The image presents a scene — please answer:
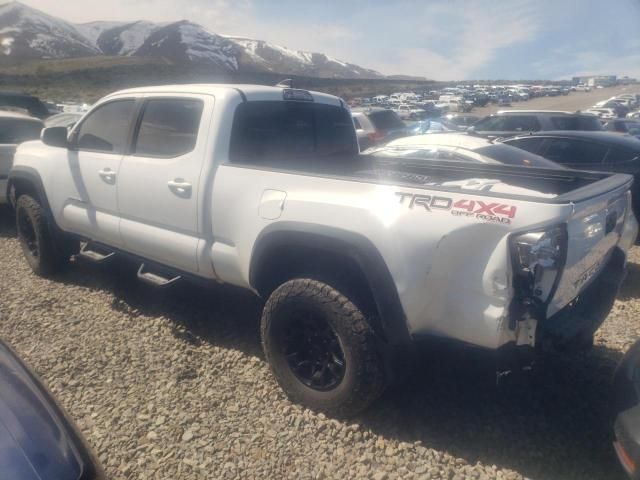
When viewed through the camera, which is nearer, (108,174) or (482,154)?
(108,174)

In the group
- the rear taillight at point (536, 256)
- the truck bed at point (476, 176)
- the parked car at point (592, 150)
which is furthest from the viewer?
the parked car at point (592, 150)

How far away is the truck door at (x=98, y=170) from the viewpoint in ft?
13.5

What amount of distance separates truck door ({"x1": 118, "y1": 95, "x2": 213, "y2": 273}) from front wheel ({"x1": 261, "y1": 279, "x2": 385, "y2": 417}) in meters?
0.87

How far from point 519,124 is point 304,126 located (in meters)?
9.85

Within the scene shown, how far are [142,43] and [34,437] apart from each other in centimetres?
18107

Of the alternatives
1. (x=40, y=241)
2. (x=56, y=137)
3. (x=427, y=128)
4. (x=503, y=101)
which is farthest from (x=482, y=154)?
(x=503, y=101)

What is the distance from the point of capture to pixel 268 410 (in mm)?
3082

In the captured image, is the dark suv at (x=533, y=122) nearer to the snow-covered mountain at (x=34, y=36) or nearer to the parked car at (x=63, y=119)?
the parked car at (x=63, y=119)

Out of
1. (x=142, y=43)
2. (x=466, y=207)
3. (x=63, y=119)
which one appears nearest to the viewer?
(x=466, y=207)

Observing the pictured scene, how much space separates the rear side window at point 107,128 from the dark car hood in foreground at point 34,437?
106 inches

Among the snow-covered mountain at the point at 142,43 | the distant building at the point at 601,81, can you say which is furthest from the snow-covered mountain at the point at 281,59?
the distant building at the point at 601,81

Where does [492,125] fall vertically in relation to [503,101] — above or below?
above

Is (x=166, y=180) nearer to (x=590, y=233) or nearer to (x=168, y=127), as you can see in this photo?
(x=168, y=127)

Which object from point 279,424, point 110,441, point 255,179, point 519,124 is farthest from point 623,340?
point 519,124
